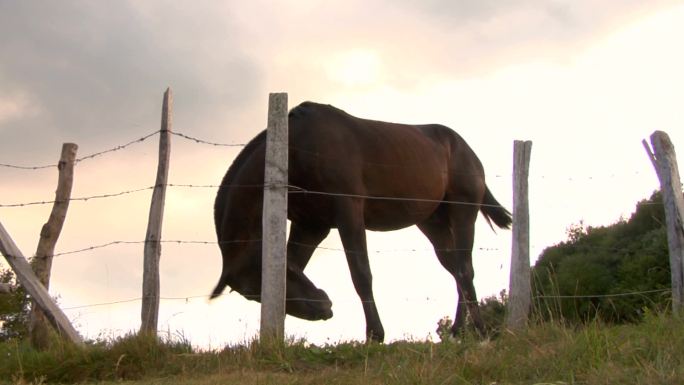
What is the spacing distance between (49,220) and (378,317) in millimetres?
3454

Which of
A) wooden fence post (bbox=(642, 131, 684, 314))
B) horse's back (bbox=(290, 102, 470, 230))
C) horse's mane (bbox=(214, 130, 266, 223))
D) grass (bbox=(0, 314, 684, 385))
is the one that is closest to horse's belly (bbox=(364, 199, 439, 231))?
horse's back (bbox=(290, 102, 470, 230))

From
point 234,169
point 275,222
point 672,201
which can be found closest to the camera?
point 275,222

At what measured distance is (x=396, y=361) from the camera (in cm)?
664

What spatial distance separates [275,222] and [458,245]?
133 inches

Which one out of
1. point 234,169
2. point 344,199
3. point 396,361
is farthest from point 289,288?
point 396,361

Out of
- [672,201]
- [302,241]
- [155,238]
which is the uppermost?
[672,201]

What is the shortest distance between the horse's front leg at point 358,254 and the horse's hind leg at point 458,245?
5.34ft

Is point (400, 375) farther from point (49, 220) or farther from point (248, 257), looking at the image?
point (49, 220)

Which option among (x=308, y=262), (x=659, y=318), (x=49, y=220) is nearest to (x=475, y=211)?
(x=308, y=262)

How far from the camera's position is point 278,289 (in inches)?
328

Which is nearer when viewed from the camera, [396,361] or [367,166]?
[396,361]

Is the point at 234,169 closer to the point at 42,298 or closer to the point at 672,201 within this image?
the point at 42,298

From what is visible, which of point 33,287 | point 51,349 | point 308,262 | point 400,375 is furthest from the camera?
point 308,262

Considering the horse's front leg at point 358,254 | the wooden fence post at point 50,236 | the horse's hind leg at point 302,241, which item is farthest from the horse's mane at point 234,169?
the wooden fence post at point 50,236
